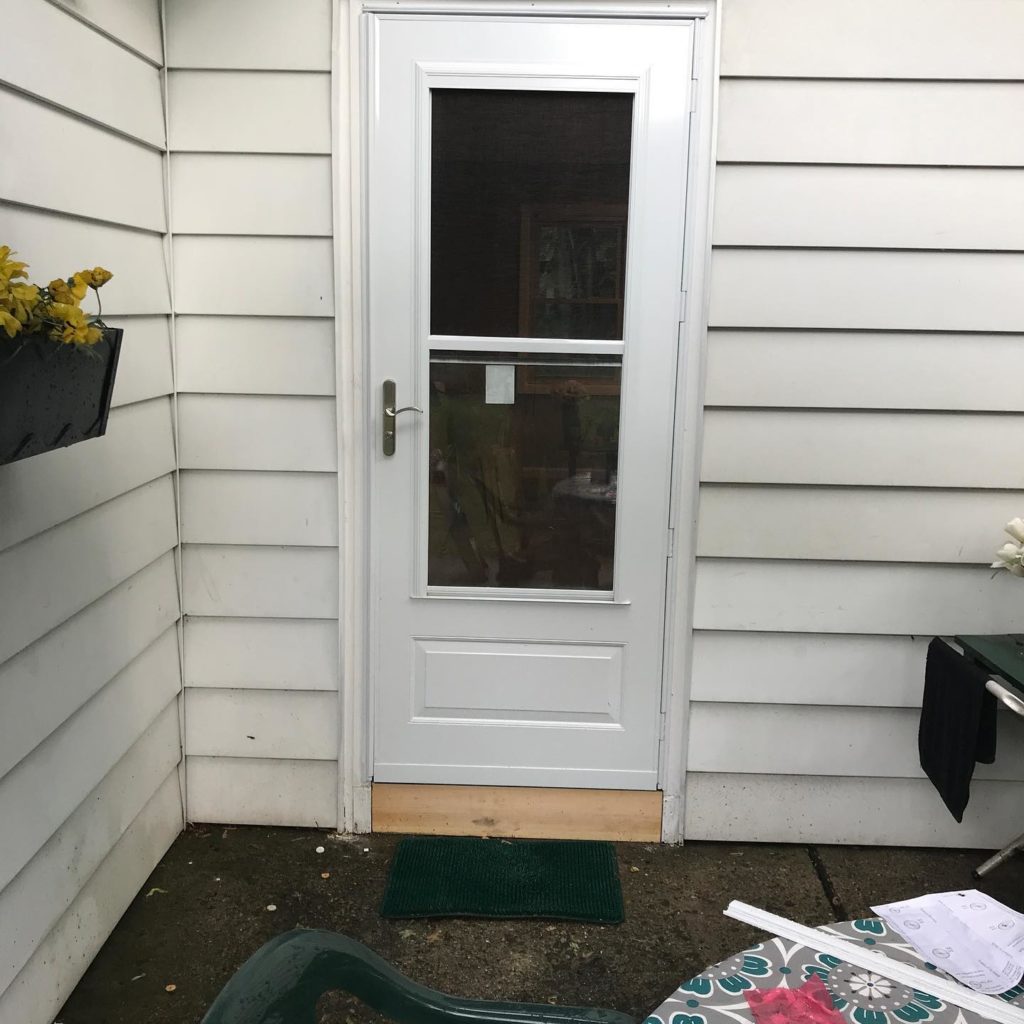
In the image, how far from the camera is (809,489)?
8.52ft

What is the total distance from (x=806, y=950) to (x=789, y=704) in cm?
157

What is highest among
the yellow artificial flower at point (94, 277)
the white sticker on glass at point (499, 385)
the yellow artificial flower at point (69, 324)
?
the yellow artificial flower at point (94, 277)

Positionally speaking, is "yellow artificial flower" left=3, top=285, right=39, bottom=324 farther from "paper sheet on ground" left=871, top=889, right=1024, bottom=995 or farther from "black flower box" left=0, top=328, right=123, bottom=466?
"paper sheet on ground" left=871, top=889, right=1024, bottom=995

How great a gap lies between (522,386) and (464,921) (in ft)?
4.37

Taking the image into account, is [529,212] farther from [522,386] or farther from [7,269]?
[7,269]

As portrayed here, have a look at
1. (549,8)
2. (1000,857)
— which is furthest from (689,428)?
(1000,857)

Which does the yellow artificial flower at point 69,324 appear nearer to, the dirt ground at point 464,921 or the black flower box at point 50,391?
the black flower box at point 50,391

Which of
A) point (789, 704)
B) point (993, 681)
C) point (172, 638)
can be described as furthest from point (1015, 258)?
point (172, 638)

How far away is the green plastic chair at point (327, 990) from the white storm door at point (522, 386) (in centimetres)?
151

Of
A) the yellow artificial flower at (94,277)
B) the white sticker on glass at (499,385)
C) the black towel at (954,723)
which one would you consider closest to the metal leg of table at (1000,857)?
the black towel at (954,723)

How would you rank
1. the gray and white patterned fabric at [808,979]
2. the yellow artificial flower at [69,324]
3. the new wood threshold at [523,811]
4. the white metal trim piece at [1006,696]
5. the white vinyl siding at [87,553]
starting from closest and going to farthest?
1. the gray and white patterned fabric at [808,979]
2. the yellow artificial flower at [69,324]
3. the white vinyl siding at [87,553]
4. the white metal trim piece at [1006,696]
5. the new wood threshold at [523,811]

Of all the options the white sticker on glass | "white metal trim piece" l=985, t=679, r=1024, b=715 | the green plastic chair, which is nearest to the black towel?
"white metal trim piece" l=985, t=679, r=1024, b=715

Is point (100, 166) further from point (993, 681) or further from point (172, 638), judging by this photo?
point (993, 681)

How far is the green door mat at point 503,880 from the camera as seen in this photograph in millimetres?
2439
